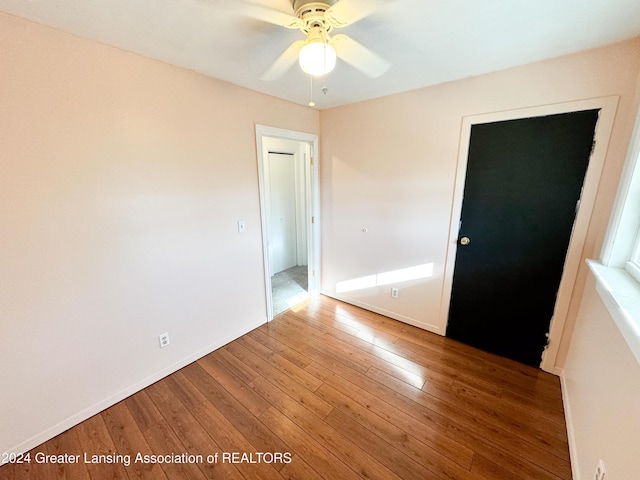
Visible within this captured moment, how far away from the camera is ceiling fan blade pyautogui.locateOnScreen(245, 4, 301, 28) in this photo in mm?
1132

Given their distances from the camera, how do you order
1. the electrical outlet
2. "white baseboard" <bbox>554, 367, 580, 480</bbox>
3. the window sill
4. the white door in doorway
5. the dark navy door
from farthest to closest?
the white door in doorway → the electrical outlet → the dark navy door → "white baseboard" <bbox>554, 367, 580, 480</bbox> → the window sill

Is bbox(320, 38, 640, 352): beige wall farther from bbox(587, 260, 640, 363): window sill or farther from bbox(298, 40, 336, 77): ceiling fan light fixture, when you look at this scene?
bbox(298, 40, 336, 77): ceiling fan light fixture

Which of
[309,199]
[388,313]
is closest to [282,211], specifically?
[309,199]

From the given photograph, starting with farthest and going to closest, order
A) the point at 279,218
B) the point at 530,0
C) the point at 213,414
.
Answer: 1. the point at 279,218
2. the point at 213,414
3. the point at 530,0

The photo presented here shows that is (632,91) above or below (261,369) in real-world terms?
above

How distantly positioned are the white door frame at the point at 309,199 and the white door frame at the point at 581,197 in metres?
1.49

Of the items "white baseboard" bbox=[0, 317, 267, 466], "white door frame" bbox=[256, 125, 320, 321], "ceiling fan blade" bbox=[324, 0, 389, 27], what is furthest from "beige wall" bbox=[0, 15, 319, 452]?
"ceiling fan blade" bbox=[324, 0, 389, 27]

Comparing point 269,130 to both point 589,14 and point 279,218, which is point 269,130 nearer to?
point 279,218

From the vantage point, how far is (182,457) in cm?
141

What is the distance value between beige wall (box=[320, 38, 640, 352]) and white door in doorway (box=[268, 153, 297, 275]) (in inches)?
43.5

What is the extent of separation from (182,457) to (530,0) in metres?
2.86

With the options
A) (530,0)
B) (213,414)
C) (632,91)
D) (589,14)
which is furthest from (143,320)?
(632,91)

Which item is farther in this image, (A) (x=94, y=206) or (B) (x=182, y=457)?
(A) (x=94, y=206)

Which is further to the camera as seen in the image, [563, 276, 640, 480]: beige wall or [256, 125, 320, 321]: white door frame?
[256, 125, 320, 321]: white door frame
